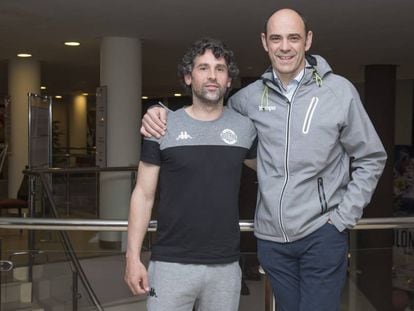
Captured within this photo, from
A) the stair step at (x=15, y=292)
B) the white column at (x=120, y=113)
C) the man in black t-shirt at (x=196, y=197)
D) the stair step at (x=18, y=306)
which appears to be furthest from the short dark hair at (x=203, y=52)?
the white column at (x=120, y=113)

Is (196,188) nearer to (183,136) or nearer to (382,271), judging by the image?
(183,136)

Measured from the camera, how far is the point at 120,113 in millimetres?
8516

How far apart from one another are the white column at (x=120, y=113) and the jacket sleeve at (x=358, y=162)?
20.8ft

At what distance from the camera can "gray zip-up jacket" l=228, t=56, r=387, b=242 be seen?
2016 millimetres

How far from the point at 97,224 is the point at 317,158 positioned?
1.16m

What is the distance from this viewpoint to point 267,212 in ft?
6.88

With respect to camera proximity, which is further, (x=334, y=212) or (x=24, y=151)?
(x=24, y=151)

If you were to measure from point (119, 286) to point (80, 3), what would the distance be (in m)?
2.91

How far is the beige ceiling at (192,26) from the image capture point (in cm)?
621

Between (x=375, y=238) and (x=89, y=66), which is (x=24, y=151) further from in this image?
(x=375, y=238)

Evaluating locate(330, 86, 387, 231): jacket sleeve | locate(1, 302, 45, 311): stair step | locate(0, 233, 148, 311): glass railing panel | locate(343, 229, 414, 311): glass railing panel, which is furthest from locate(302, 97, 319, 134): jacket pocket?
locate(1, 302, 45, 311): stair step

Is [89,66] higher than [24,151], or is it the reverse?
[89,66]

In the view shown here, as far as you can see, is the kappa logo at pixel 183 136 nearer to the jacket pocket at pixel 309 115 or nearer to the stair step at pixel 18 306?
the jacket pocket at pixel 309 115

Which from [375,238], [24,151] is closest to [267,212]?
[375,238]
